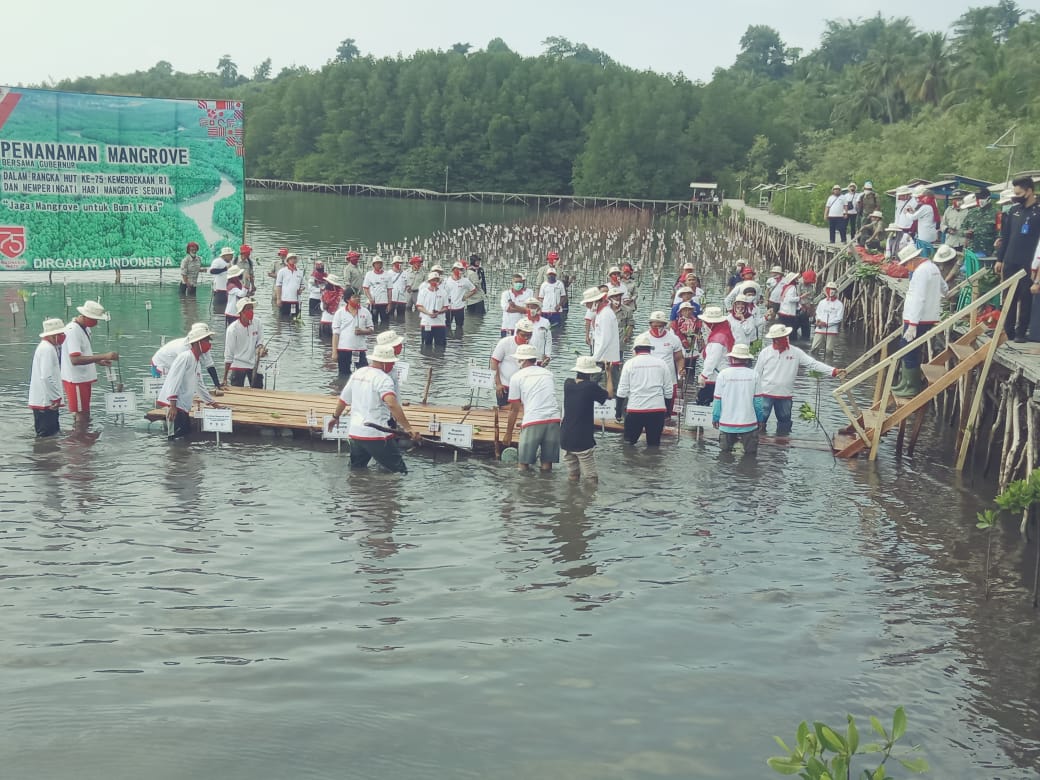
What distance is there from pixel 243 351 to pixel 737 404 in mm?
8094

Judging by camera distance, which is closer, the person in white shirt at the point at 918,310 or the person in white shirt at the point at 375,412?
the person in white shirt at the point at 375,412

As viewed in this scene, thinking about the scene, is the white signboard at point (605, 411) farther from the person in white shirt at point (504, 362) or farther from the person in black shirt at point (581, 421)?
the person in white shirt at point (504, 362)

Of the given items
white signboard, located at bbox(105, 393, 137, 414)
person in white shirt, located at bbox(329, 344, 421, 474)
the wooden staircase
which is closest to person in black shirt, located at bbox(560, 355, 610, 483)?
person in white shirt, located at bbox(329, 344, 421, 474)

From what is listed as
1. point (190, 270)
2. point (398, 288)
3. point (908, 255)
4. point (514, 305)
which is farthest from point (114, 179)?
point (908, 255)

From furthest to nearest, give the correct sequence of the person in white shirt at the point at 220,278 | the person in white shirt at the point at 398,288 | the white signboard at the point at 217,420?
the person in white shirt at the point at 220,278, the person in white shirt at the point at 398,288, the white signboard at the point at 217,420

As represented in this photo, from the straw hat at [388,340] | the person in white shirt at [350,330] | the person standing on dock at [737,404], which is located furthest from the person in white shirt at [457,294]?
the straw hat at [388,340]

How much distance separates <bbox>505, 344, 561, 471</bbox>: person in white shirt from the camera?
49.8 ft

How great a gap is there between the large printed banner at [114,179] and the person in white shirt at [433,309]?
36.0 ft

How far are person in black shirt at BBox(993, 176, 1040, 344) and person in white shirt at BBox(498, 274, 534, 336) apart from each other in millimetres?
9497

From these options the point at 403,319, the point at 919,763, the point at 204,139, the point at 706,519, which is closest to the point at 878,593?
the point at 706,519

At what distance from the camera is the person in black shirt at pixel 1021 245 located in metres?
16.2

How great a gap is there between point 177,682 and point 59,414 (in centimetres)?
980

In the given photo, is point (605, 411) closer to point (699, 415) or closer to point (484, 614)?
point (699, 415)

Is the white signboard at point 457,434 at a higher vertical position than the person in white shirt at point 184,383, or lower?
lower
